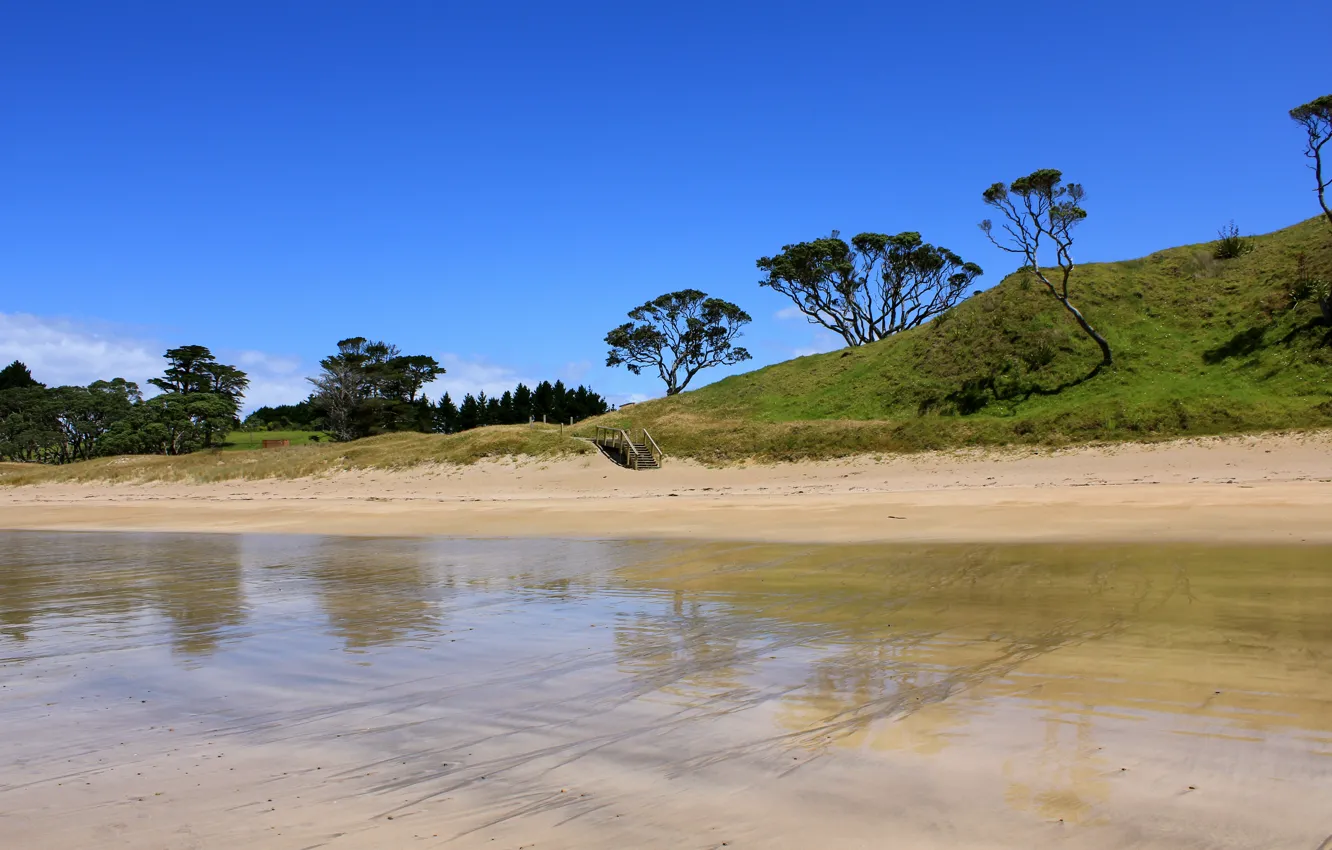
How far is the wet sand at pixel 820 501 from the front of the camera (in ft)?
55.0

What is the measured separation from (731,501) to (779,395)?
90.1 feet

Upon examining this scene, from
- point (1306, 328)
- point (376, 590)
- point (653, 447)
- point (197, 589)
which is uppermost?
point (1306, 328)

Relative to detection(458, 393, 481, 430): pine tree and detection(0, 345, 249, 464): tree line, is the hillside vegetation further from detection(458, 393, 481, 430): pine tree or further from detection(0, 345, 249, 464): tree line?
detection(458, 393, 481, 430): pine tree

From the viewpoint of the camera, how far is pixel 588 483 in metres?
34.5

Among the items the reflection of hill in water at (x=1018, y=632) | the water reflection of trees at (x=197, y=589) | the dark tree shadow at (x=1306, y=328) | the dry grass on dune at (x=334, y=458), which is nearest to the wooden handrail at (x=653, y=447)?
the dry grass on dune at (x=334, y=458)

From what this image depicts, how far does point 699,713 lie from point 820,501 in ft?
61.3

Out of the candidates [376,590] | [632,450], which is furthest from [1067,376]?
[376,590]

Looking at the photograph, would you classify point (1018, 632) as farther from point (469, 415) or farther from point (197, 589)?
point (469, 415)

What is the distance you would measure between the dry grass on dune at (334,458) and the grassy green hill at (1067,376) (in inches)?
274

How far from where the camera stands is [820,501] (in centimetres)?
2405

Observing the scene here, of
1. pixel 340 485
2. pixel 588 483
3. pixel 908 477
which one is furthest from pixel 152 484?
pixel 908 477

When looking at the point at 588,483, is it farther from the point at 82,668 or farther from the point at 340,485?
the point at 82,668

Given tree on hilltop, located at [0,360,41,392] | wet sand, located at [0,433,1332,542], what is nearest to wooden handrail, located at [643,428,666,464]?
wet sand, located at [0,433,1332,542]

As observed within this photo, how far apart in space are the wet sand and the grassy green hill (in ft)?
8.35
